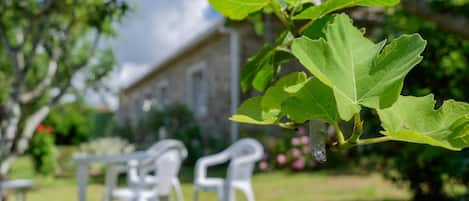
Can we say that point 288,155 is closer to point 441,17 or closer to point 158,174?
point 158,174

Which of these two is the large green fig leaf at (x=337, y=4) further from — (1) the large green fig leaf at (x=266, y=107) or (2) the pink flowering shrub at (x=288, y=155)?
(2) the pink flowering shrub at (x=288, y=155)

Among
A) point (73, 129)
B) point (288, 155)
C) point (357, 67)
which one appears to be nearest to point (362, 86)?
point (357, 67)

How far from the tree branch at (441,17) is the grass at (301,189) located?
13.5 ft

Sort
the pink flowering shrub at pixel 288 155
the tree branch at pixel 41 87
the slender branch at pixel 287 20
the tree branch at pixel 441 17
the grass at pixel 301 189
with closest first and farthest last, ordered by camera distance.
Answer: the slender branch at pixel 287 20 → the tree branch at pixel 441 17 → the tree branch at pixel 41 87 → the grass at pixel 301 189 → the pink flowering shrub at pixel 288 155

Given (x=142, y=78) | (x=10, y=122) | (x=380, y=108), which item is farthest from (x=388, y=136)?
(x=142, y=78)

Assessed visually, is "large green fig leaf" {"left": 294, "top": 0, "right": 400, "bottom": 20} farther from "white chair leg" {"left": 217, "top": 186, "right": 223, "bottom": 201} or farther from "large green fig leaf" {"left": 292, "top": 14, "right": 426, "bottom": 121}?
"white chair leg" {"left": 217, "top": 186, "right": 223, "bottom": 201}

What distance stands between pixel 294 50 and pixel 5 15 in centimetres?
492

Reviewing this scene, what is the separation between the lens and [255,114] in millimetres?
340

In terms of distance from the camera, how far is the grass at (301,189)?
21.0ft

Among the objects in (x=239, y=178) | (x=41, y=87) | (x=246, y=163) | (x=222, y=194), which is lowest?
(x=222, y=194)

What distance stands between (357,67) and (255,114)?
0.33 feet

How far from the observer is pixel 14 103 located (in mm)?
3982

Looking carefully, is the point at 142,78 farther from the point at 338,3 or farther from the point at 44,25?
the point at 338,3

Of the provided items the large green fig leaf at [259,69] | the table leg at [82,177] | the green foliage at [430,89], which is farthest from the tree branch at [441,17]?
the table leg at [82,177]
